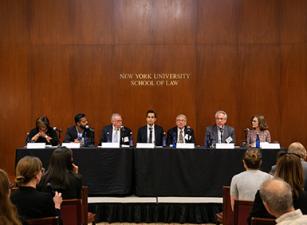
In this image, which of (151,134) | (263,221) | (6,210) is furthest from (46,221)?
(151,134)

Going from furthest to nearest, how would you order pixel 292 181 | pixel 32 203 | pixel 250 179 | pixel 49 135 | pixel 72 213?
pixel 49 135 < pixel 250 179 < pixel 72 213 < pixel 292 181 < pixel 32 203

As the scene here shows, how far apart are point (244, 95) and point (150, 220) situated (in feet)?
11.1

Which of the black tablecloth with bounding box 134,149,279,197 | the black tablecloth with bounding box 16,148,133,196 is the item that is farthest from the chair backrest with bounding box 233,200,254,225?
the black tablecloth with bounding box 16,148,133,196

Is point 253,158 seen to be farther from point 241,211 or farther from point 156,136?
point 156,136

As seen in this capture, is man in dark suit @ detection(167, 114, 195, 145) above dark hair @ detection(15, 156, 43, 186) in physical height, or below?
above

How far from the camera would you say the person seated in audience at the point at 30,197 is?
134 inches

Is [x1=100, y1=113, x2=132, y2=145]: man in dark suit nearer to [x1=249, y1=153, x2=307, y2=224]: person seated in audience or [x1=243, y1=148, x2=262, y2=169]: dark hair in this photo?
[x1=243, y1=148, x2=262, y2=169]: dark hair

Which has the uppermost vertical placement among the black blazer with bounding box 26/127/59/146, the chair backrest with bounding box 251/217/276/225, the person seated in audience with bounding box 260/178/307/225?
the black blazer with bounding box 26/127/59/146

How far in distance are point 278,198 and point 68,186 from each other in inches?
94.8

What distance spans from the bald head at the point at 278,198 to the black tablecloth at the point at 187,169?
13.3ft

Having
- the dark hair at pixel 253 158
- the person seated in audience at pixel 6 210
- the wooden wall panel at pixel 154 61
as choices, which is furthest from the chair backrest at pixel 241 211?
the wooden wall panel at pixel 154 61

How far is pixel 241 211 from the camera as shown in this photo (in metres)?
4.15

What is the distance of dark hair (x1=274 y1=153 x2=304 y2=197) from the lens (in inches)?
138

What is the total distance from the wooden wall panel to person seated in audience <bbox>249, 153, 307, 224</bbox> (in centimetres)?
539
